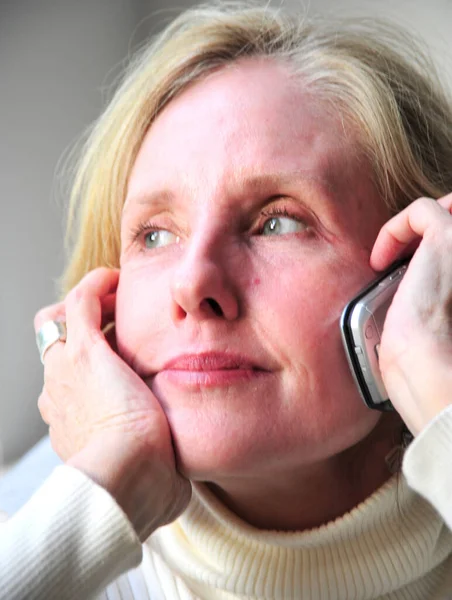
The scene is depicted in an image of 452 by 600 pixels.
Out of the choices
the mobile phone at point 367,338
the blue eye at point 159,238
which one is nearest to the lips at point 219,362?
the mobile phone at point 367,338

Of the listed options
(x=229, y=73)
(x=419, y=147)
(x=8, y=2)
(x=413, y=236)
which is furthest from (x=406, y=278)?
(x=8, y=2)

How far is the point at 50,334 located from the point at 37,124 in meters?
0.70

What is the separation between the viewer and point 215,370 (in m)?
0.91

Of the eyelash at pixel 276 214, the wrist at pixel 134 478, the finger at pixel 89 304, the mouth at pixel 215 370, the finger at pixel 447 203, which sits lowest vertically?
the wrist at pixel 134 478

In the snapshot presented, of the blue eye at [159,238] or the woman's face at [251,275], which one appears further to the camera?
the blue eye at [159,238]

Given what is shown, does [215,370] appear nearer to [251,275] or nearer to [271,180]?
[251,275]

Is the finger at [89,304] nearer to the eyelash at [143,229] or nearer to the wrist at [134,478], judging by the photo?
the eyelash at [143,229]

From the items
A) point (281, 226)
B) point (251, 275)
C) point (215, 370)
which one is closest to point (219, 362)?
point (215, 370)

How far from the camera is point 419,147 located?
1150 millimetres

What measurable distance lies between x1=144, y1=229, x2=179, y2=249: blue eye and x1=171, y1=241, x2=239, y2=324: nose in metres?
0.14

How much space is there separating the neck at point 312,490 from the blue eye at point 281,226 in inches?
13.8

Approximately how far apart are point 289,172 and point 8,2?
94 cm

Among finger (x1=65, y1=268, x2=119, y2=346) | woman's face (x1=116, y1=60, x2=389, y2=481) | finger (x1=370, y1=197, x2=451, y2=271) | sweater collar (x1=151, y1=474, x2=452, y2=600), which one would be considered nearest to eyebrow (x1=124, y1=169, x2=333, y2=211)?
woman's face (x1=116, y1=60, x2=389, y2=481)

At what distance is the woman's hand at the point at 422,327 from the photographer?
2.81 feet
